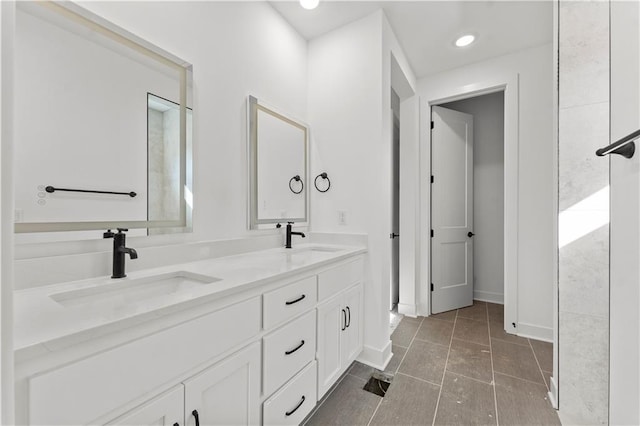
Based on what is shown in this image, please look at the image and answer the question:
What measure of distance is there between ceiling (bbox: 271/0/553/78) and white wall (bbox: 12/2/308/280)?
1.24 feet

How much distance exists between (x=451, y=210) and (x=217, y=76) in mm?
2700

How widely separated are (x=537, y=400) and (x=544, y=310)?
111 centimetres

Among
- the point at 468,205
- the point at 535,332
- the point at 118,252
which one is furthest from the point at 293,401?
the point at 468,205

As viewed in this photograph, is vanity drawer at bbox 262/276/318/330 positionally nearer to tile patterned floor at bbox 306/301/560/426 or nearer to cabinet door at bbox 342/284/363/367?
cabinet door at bbox 342/284/363/367

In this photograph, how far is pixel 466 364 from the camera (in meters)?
1.96

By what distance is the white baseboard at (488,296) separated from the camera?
3.34 metres

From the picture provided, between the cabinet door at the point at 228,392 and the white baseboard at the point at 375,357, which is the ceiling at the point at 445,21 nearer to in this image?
the cabinet door at the point at 228,392

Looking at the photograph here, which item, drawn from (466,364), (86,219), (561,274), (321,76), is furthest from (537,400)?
(321,76)

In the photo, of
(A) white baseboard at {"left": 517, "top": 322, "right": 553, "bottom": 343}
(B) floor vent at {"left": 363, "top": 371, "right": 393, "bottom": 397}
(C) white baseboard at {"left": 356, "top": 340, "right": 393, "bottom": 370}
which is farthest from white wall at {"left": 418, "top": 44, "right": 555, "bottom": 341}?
(B) floor vent at {"left": 363, "top": 371, "right": 393, "bottom": 397}

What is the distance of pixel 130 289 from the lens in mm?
1054

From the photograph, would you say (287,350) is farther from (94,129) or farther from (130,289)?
(94,129)

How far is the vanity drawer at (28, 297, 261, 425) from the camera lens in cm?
55

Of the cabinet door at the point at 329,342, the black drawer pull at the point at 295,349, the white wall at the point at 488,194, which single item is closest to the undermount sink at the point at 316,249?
the cabinet door at the point at 329,342

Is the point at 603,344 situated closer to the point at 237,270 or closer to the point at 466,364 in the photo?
the point at 466,364
